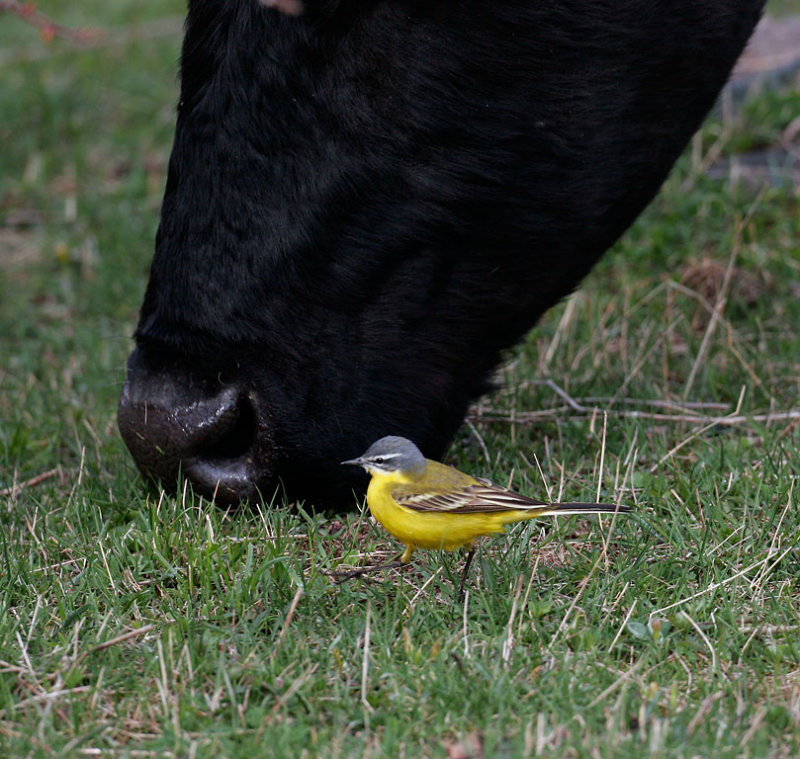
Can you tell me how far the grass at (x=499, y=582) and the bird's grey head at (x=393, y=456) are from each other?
0.32 metres

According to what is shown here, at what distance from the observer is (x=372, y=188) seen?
10.2 ft

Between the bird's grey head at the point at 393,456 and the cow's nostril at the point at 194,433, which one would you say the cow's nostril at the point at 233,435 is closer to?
the cow's nostril at the point at 194,433

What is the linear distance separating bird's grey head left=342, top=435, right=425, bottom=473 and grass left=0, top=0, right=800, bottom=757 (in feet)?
1.03

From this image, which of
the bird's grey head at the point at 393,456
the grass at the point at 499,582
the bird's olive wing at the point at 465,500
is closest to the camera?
the grass at the point at 499,582

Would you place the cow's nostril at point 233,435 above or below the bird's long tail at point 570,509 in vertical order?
above

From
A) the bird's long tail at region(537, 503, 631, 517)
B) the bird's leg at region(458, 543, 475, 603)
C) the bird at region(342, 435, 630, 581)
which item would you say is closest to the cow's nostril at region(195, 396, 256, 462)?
the bird at region(342, 435, 630, 581)

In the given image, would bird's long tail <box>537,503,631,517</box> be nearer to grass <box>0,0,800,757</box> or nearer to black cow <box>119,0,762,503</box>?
grass <box>0,0,800,757</box>

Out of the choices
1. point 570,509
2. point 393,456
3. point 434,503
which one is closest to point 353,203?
point 393,456

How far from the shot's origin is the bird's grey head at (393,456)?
307cm

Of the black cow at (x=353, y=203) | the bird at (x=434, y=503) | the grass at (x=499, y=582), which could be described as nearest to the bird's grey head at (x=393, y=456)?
the bird at (x=434, y=503)

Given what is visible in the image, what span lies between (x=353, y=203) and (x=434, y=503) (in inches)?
30.5

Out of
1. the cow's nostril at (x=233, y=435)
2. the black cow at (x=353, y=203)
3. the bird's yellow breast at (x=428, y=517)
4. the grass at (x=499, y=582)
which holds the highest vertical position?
the black cow at (x=353, y=203)

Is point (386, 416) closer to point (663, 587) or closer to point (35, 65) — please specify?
point (663, 587)

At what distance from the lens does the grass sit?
102 inches
